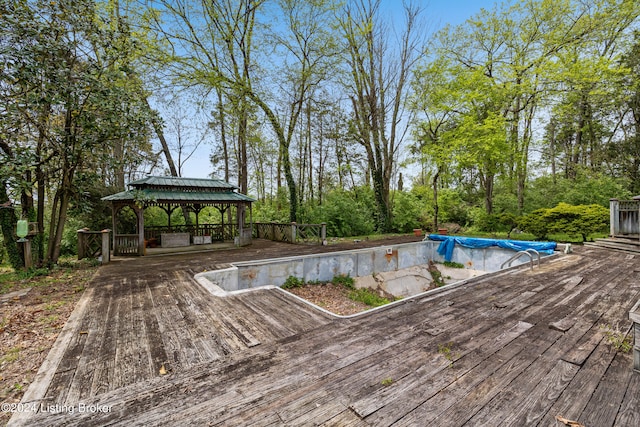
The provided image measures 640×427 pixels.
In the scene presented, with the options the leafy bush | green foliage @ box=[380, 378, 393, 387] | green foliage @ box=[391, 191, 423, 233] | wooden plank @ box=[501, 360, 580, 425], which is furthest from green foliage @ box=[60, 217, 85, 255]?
green foliage @ box=[391, 191, 423, 233]

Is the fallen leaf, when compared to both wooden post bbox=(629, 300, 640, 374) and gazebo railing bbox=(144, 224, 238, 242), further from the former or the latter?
gazebo railing bbox=(144, 224, 238, 242)

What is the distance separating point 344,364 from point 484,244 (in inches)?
353

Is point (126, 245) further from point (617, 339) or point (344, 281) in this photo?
point (617, 339)

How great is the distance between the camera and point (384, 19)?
1420 centimetres

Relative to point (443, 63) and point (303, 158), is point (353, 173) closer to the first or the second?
point (303, 158)

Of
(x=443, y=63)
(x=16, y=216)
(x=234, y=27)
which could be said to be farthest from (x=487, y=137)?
(x=16, y=216)

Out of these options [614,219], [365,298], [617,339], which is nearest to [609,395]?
[617,339]

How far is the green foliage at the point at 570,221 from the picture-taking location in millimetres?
8938

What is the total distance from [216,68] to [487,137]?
39.6 ft

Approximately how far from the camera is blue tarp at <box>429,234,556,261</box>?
8.09 metres

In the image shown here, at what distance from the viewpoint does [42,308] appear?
382 centimetres

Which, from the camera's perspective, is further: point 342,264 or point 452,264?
point 452,264

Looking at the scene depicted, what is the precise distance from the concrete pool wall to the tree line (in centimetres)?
408

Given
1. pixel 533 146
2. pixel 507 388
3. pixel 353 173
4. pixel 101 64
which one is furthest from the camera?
pixel 353 173
